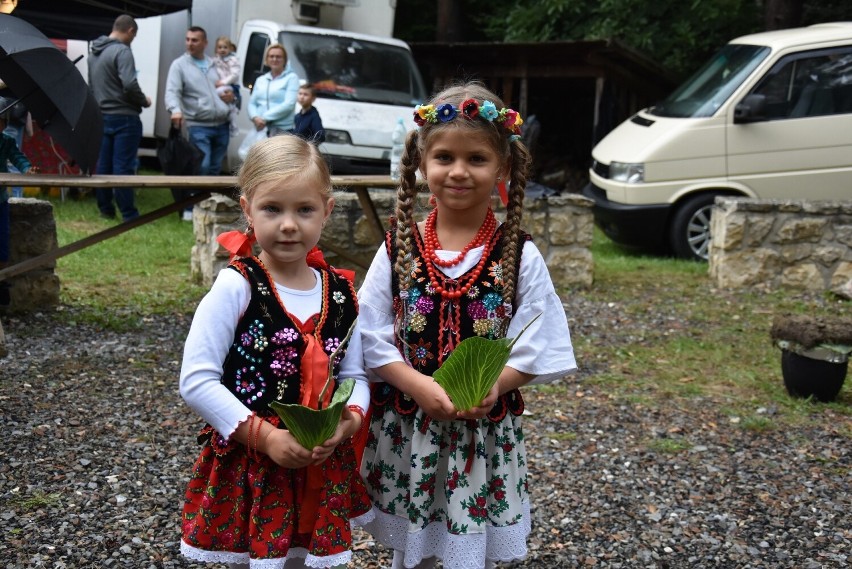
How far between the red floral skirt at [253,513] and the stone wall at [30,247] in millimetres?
4634

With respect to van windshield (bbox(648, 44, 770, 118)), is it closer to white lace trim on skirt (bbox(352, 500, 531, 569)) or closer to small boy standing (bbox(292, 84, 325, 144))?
small boy standing (bbox(292, 84, 325, 144))

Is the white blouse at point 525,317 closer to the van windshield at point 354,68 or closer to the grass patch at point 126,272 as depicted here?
the grass patch at point 126,272

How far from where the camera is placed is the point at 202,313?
228cm

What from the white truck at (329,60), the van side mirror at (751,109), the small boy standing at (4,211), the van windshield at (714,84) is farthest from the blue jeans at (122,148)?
the van side mirror at (751,109)

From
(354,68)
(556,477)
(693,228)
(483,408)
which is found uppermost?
(354,68)

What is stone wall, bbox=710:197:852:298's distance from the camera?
27.7 ft

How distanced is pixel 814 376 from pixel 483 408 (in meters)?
3.57

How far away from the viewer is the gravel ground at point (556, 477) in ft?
11.3

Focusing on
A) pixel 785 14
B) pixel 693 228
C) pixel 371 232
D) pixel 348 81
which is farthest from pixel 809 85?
pixel 348 81

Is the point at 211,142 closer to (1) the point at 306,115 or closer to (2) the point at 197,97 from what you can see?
(2) the point at 197,97

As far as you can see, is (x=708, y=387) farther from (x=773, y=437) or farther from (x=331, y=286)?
(x=331, y=286)

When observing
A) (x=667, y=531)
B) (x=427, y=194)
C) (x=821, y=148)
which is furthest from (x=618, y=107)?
(x=667, y=531)

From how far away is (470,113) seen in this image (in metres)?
2.50

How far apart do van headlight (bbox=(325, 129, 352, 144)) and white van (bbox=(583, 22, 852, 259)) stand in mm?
2990
